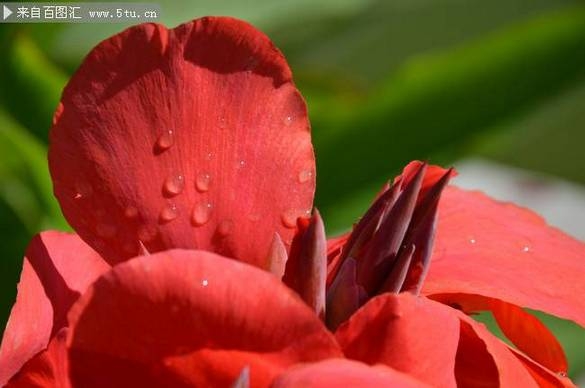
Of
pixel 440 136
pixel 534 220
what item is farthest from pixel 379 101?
pixel 534 220

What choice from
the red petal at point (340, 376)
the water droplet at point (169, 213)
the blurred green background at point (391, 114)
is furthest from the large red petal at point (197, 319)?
the blurred green background at point (391, 114)

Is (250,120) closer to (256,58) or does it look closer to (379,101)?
(256,58)

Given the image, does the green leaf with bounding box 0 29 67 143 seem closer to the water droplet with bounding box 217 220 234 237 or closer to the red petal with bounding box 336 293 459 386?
the water droplet with bounding box 217 220 234 237

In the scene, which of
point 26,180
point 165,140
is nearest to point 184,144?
point 165,140

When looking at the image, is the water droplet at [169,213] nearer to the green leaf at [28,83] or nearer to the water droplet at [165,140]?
the water droplet at [165,140]

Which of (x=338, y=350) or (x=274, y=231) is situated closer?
(x=338, y=350)

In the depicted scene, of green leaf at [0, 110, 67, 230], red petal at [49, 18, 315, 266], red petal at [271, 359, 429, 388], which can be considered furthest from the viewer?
green leaf at [0, 110, 67, 230]

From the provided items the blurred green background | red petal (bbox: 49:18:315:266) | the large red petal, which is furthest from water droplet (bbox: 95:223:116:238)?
the blurred green background
